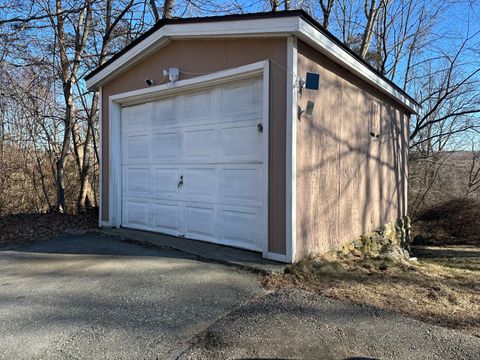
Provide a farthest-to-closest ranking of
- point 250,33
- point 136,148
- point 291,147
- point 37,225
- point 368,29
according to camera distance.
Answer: point 368,29 < point 37,225 < point 136,148 < point 250,33 < point 291,147

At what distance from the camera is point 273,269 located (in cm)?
456

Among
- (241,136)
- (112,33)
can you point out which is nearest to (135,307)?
(241,136)

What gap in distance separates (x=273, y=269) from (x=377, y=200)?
4.10 metres

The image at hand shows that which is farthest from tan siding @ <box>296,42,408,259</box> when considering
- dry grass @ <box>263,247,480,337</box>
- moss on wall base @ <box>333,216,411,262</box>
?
dry grass @ <box>263,247,480,337</box>

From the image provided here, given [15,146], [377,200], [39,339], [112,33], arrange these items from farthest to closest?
[15,146], [112,33], [377,200], [39,339]

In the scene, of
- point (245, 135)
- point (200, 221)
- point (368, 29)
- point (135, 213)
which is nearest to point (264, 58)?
point (245, 135)

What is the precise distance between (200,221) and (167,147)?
1.47m

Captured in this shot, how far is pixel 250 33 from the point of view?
16.5 ft

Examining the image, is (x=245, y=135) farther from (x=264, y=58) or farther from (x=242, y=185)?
(x=264, y=58)

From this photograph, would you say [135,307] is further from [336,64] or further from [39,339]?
[336,64]

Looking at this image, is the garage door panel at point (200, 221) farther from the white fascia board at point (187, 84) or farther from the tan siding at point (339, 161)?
the white fascia board at point (187, 84)

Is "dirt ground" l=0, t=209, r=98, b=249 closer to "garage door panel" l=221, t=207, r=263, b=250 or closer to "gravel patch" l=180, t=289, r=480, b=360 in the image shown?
"garage door panel" l=221, t=207, r=263, b=250

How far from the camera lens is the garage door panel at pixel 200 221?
5922 millimetres

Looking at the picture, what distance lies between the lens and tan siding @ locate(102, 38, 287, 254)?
4859 millimetres
